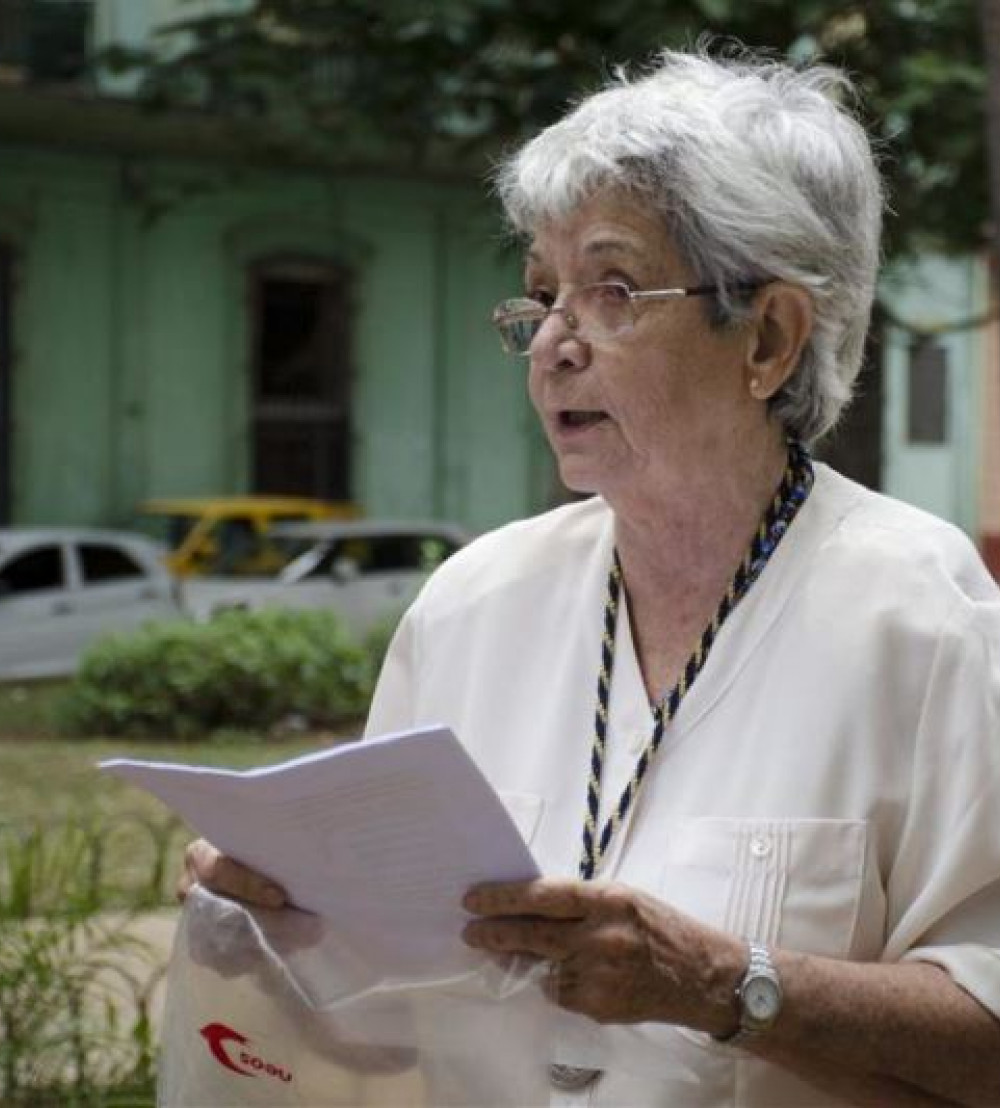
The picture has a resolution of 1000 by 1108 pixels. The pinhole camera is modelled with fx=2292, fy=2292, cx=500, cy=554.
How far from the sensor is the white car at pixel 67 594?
1577 centimetres

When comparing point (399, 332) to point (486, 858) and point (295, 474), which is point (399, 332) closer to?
point (295, 474)

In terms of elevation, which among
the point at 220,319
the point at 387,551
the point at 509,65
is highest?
the point at 509,65

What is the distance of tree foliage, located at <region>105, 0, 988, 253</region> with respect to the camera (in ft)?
29.7

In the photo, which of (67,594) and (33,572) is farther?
(67,594)

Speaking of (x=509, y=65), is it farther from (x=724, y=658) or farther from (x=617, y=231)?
(x=724, y=658)

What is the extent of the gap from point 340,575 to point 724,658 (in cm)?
1403

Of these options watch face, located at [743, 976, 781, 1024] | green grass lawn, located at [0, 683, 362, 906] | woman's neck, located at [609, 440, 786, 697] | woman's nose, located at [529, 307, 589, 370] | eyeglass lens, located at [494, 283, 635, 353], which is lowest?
green grass lawn, located at [0, 683, 362, 906]

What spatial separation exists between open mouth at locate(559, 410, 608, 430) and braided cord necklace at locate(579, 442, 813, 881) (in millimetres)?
195

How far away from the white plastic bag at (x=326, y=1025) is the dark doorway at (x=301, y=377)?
58.3 feet

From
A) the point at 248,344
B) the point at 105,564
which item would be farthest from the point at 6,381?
the point at 105,564

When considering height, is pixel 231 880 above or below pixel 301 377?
below

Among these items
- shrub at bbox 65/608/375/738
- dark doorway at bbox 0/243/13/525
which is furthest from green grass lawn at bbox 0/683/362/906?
dark doorway at bbox 0/243/13/525

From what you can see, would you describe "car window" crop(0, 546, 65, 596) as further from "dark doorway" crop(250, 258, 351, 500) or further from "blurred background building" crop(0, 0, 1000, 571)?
"dark doorway" crop(250, 258, 351, 500)

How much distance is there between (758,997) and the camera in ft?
6.57
